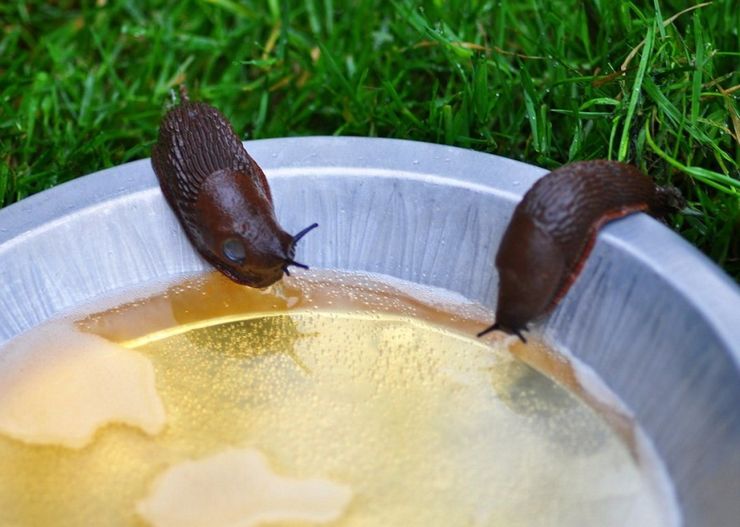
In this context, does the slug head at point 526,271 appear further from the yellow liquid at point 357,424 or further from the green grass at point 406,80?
the green grass at point 406,80

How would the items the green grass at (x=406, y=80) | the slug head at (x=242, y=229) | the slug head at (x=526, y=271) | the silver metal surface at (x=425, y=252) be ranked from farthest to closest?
1. the green grass at (x=406, y=80)
2. the slug head at (x=242, y=229)
3. the slug head at (x=526, y=271)
4. the silver metal surface at (x=425, y=252)

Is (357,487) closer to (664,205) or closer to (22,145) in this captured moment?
(664,205)

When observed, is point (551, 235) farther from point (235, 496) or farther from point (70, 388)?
point (70, 388)

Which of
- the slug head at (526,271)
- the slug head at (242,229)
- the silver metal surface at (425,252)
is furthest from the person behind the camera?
the slug head at (242,229)

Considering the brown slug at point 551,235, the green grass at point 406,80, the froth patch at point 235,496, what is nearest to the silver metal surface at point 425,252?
the brown slug at point 551,235

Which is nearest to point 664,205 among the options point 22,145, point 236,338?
point 236,338

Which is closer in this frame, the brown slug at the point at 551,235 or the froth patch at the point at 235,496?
the froth patch at the point at 235,496

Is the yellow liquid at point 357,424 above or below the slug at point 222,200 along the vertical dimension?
below
